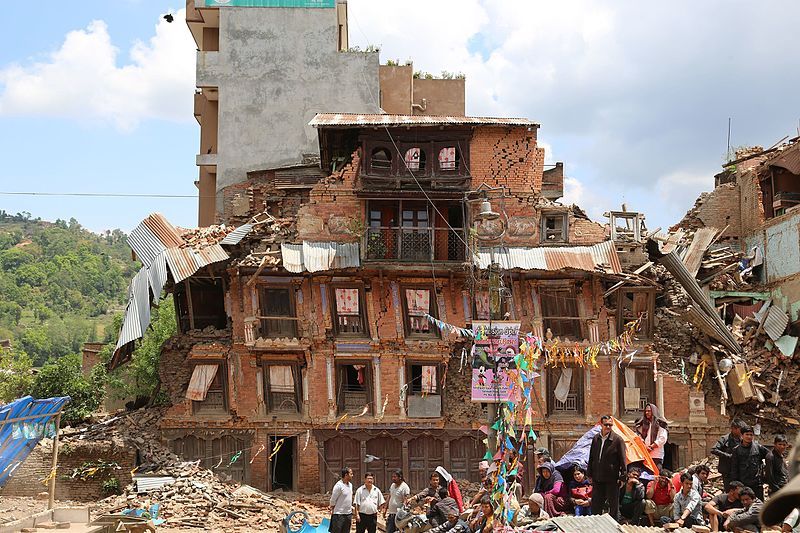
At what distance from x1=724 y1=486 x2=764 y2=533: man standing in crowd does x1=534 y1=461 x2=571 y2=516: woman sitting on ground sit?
3427 mm

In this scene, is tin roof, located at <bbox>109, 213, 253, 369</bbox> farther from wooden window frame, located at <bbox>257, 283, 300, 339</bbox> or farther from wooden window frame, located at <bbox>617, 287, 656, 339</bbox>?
wooden window frame, located at <bbox>617, 287, 656, 339</bbox>

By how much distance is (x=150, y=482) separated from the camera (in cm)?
2942

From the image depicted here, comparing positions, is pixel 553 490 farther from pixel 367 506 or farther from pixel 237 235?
pixel 237 235

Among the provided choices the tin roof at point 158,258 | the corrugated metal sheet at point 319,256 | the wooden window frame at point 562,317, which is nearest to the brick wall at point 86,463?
the tin roof at point 158,258

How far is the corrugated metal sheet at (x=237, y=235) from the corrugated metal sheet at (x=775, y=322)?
62.4ft

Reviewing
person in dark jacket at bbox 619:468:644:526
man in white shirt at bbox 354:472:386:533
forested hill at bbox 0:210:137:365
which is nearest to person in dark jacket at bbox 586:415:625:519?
person in dark jacket at bbox 619:468:644:526

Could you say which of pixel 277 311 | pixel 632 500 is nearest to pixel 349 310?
pixel 277 311

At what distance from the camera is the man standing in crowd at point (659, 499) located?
17.9m

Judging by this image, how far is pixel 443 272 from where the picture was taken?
32.5 m

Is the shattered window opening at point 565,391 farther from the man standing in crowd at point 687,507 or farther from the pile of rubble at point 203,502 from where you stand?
the man standing in crowd at point 687,507

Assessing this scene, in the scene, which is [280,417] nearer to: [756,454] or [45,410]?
[45,410]

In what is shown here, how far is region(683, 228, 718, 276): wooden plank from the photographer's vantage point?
35125mm

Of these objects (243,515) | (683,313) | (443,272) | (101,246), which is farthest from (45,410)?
(101,246)

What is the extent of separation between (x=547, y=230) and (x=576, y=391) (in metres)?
5.80
